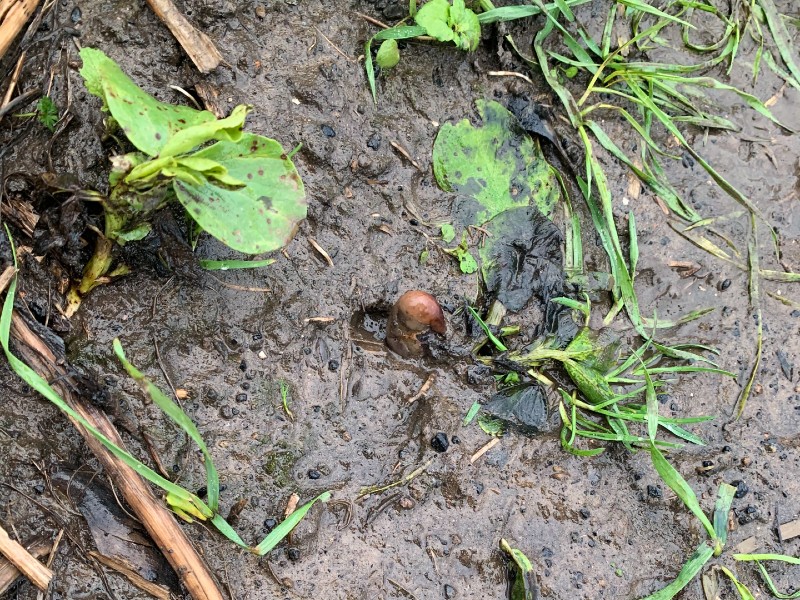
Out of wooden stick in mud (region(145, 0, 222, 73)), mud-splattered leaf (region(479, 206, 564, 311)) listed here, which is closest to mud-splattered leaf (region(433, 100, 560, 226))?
mud-splattered leaf (region(479, 206, 564, 311))

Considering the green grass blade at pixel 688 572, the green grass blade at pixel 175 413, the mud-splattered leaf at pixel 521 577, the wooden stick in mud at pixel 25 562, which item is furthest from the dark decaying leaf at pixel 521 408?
the wooden stick in mud at pixel 25 562

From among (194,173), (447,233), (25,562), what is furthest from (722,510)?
(25,562)

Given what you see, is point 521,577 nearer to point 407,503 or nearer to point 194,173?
point 407,503

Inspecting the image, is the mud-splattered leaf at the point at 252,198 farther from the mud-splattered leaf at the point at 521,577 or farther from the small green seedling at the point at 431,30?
the mud-splattered leaf at the point at 521,577

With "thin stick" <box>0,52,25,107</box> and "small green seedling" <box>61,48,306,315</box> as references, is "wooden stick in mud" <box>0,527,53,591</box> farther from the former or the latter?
"thin stick" <box>0,52,25,107</box>

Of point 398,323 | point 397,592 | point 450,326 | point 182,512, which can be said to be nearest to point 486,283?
point 450,326

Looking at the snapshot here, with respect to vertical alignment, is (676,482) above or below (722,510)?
above
